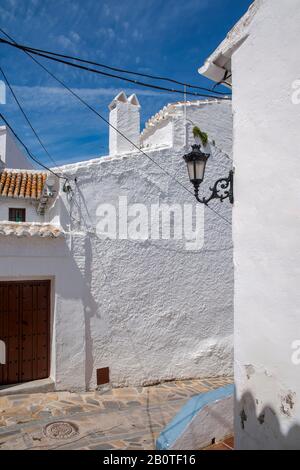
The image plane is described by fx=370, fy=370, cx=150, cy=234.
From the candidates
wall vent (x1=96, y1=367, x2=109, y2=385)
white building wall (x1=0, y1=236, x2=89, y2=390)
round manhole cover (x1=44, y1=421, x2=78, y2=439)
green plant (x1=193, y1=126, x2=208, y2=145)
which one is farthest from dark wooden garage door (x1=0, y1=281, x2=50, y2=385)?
green plant (x1=193, y1=126, x2=208, y2=145)

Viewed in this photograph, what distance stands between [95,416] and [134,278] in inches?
113

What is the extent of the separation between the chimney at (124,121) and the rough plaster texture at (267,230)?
6450 millimetres

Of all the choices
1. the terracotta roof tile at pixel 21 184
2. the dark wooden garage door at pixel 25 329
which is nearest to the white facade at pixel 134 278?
the dark wooden garage door at pixel 25 329

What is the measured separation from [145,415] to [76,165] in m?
5.02

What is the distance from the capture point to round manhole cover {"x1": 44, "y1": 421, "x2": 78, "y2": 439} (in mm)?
5589

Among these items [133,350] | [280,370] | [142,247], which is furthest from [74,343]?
[280,370]

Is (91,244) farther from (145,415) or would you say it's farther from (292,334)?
(292,334)

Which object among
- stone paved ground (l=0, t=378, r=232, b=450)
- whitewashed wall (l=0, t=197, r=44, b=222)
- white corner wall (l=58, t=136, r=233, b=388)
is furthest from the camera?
whitewashed wall (l=0, t=197, r=44, b=222)

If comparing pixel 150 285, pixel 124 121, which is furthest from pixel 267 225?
pixel 124 121

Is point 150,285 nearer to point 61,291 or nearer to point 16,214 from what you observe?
point 61,291

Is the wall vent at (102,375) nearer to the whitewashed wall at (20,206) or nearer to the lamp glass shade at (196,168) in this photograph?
the lamp glass shade at (196,168)

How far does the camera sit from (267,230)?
132 inches

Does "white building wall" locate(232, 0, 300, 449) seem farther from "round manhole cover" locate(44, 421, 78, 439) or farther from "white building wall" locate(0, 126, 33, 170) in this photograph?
"white building wall" locate(0, 126, 33, 170)

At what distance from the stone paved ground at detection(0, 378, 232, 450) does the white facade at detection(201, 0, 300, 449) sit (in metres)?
2.53
